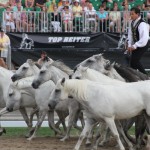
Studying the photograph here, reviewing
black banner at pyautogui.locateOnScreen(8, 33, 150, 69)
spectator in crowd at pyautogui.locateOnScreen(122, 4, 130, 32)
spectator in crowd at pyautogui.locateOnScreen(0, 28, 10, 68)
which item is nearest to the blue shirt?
spectator in crowd at pyautogui.locateOnScreen(122, 4, 130, 32)

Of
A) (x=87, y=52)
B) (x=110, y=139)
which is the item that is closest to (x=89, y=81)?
(x=110, y=139)

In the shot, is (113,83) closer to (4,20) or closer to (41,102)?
(41,102)

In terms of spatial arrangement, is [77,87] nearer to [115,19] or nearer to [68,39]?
[68,39]

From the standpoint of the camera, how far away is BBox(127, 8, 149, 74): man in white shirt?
16156 millimetres

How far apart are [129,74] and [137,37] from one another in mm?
1549

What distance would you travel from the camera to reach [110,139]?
52.4ft

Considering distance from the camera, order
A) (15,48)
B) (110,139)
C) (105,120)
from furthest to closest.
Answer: (15,48), (110,139), (105,120)

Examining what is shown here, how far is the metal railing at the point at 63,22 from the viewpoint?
23.9 meters

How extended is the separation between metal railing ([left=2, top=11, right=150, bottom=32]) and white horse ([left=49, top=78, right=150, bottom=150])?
1073 cm

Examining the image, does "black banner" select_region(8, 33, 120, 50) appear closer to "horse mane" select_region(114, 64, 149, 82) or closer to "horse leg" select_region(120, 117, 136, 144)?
"horse mane" select_region(114, 64, 149, 82)

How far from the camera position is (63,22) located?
78.9ft

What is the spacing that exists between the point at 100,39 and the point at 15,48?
2.94m

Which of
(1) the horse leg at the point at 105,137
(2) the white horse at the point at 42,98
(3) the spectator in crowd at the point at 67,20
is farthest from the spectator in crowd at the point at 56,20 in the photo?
(1) the horse leg at the point at 105,137

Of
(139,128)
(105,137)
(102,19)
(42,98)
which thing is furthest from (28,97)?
(102,19)
